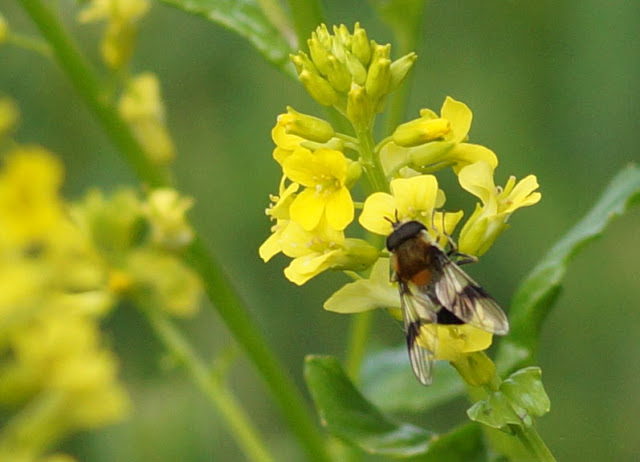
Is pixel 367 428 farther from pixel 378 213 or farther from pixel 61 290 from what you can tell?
pixel 61 290

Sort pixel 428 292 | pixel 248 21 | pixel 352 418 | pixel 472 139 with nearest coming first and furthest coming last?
pixel 428 292, pixel 352 418, pixel 248 21, pixel 472 139

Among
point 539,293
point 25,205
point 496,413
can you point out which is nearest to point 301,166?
point 496,413

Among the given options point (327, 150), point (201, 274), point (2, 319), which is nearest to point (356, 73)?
point (327, 150)

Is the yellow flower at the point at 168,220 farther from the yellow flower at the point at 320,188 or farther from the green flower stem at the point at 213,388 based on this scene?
the yellow flower at the point at 320,188

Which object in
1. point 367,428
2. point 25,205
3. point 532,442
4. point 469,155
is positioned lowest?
point 532,442

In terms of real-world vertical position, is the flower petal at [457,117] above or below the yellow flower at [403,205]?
above

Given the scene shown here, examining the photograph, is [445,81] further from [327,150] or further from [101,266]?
[327,150]

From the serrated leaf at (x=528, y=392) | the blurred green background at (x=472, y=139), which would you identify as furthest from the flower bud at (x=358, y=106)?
the blurred green background at (x=472, y=139)
